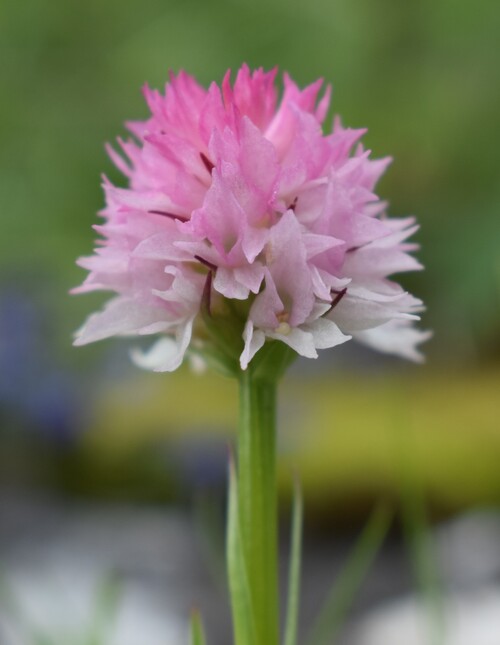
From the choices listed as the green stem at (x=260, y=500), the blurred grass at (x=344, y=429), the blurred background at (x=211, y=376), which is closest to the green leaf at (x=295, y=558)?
the green stem at (x=260, y=500)

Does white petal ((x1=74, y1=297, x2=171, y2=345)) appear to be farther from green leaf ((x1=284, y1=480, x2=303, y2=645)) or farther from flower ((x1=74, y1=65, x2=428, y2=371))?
green leaf ((x1=284, y1=480, x2=303, y2=645))

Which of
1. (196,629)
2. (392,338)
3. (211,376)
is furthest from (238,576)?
(211,376)

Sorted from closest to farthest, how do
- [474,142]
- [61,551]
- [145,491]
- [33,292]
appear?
[61,551] < [145,491] < [33,292] < [474,142]

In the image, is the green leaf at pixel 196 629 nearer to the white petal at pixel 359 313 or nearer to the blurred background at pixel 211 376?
the white petal at pixel 359 313

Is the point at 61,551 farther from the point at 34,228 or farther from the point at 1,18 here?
the point at 1,18

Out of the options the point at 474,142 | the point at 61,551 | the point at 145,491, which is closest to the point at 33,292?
the point at 145,491

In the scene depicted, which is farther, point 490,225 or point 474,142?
point 474,142

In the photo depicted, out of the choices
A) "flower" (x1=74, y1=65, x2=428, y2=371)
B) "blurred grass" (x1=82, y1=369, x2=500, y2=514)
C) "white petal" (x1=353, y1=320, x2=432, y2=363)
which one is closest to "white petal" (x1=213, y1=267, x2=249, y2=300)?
"flower" (x1=74, y1=65, x2=428, y2=371)
